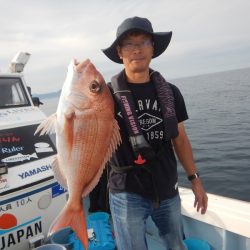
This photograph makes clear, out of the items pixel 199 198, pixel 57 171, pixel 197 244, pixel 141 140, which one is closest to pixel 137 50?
pixel 141 140

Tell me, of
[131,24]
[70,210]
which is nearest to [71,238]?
[70,210]

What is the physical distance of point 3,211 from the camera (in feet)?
12.1

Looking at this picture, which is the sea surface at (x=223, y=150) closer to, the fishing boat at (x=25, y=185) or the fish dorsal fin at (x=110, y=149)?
the fishing boat at (x=25, y=185)

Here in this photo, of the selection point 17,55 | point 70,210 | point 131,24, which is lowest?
point 70,210

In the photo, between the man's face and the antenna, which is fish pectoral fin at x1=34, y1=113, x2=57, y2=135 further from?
the antenna

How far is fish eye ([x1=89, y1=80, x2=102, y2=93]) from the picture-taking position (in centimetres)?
217

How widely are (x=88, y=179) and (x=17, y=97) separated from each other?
364cm

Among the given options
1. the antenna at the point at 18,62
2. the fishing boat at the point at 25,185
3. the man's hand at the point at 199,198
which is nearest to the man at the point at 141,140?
the man's hand at the point at 199,198

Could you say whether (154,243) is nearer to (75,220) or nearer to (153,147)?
(153,147)

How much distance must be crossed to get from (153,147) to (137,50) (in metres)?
0.81

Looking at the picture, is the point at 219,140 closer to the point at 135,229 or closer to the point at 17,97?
the point at 17,97

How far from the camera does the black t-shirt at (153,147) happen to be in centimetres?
269

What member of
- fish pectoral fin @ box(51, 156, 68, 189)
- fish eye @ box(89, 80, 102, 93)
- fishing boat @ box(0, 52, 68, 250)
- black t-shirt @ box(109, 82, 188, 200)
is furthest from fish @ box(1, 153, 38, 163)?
fish eye @ box(89, 80, 102, 93)

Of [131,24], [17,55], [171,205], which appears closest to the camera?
[131,24]
